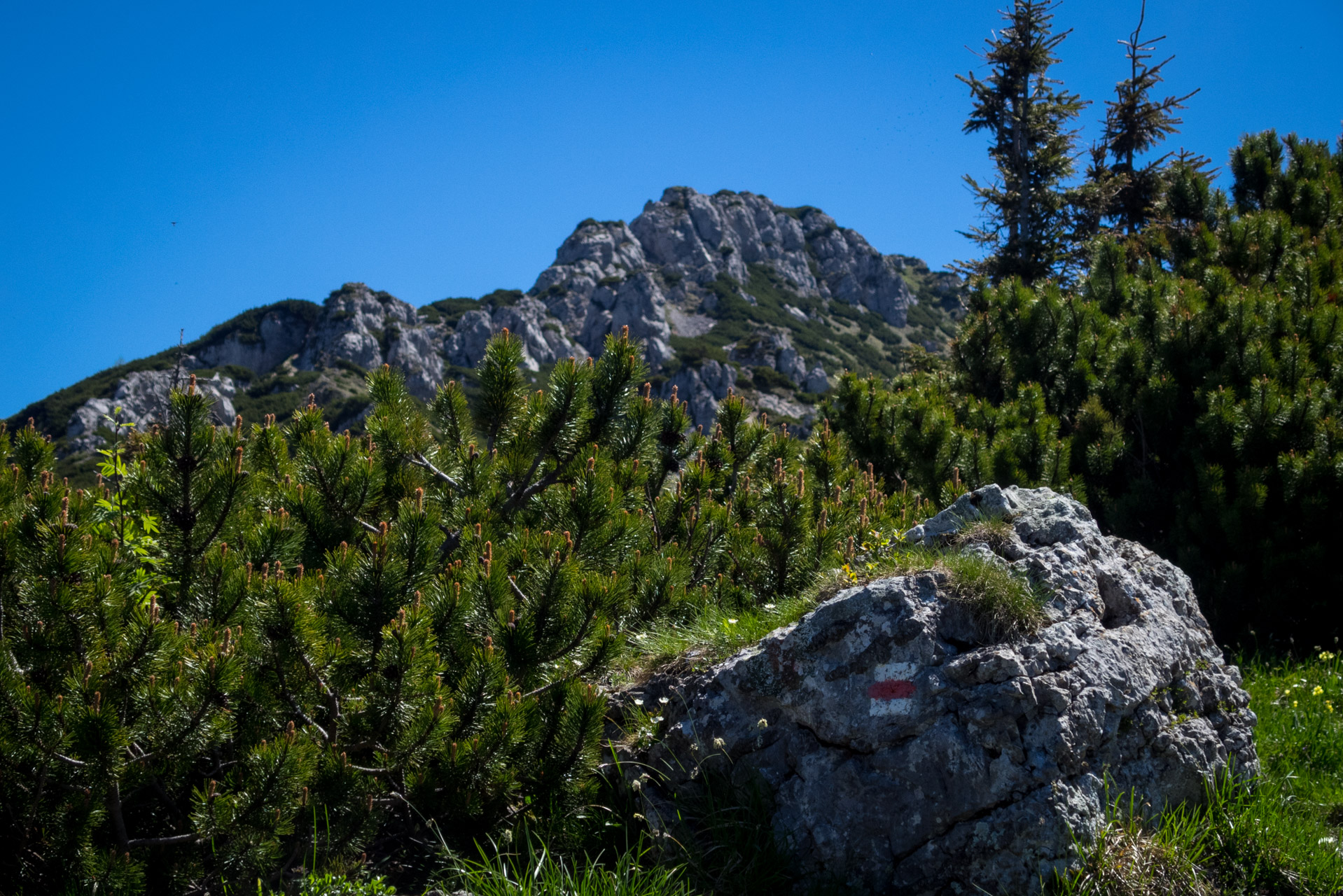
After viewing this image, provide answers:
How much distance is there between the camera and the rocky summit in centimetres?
7850

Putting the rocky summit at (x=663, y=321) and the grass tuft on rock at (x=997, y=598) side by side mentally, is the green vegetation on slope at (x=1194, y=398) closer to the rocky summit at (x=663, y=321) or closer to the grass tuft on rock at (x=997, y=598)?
the grass tuft on rock at (x=997, y=598)

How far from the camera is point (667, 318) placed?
347 feet

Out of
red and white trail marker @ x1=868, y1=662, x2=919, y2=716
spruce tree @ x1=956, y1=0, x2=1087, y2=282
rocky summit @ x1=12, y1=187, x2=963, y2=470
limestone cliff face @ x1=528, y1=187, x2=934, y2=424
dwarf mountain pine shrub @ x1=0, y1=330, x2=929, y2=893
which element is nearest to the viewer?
dwarf mountain pine shrub @ x1=0, y1=330, x2=929, y2=893

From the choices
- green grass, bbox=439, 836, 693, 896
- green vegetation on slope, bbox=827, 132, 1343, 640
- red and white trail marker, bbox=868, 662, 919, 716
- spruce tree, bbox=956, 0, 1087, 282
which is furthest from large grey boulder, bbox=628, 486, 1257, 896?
spruce tree, bbox=956, 0, 1087, 282

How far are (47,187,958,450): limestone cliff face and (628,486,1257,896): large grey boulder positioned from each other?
4964 centimetres

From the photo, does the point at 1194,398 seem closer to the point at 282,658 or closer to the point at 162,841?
the point at 282,658

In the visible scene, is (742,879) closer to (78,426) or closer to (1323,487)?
(1323,487)

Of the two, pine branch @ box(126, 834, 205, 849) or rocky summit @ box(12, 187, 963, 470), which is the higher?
rocky summit @ box(12, 187, 963, 470)

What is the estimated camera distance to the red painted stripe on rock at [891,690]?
302 centimetres

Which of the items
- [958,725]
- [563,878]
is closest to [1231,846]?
[958,725]

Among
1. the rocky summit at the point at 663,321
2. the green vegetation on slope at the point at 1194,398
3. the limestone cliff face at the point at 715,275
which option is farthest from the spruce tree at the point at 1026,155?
the limestone cliff face at the point at 715,275

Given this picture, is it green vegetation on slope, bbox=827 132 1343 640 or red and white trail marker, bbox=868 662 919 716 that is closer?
red and white trail marker, bbox=868 662 919 716

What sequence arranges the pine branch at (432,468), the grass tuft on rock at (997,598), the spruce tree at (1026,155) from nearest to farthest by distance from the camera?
the grass tuft on rock at (997,598) → the pine branch at (432,468) → the spruce tree at (1026,155)

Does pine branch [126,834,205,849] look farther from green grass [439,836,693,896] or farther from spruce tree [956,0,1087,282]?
spruce tree [956,0,1087,282]
